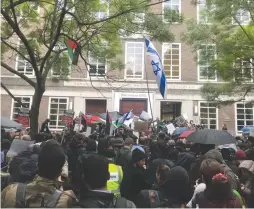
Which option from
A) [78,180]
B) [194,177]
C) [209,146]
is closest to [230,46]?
[209,146]

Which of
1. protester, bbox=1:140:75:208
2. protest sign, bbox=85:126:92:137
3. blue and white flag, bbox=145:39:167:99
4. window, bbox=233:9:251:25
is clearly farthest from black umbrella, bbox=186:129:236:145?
protest sign, bbox=85:126:92:137

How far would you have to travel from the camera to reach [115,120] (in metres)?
12.1

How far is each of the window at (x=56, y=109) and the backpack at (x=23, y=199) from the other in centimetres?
1973

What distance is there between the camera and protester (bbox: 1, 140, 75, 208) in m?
2.25

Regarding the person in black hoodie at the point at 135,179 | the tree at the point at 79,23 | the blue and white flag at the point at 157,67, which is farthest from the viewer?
the blue and white flag at the point at 157,67

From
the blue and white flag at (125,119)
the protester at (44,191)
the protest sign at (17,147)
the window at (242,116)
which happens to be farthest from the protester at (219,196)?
the window at (242,116)

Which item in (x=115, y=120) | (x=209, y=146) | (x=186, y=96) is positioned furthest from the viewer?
(x=186, y=96)

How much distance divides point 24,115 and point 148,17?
5669 millimetres

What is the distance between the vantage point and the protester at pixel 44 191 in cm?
225

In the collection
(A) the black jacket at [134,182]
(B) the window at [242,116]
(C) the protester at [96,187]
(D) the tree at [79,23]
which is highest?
(D) the tree at [79,23]

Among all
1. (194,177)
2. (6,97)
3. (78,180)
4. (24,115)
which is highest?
(6,97)

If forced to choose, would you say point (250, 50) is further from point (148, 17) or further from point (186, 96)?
point (186, 96)

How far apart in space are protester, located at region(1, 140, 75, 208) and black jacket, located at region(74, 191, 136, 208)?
4.0 inches

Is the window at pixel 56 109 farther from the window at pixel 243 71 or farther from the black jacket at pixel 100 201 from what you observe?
the black jacket at pixel 100 201
